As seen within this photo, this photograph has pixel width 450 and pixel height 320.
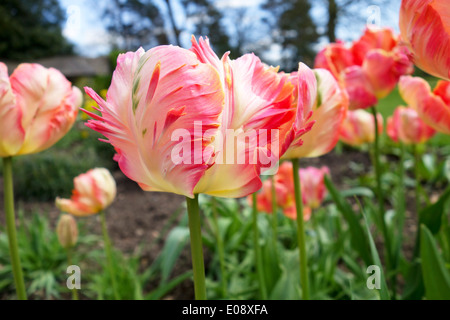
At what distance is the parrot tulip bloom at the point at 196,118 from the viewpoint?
0.27 metres

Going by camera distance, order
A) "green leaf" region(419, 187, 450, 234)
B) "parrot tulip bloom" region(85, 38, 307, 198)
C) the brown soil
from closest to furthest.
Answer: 1. "parrot tulip bloom" region(85, 38, 307, 198)
2. "green leaf" region(419, 187, 450, 234)
3. the brown soil

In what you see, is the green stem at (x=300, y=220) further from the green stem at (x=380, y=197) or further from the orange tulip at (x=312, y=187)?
the orange tulip at (x=312, y=187)

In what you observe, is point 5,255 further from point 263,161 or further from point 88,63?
point 88,63

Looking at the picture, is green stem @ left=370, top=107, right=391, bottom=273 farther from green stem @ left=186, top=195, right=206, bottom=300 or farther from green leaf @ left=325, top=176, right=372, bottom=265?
green stem @ left=186, top=195, right=206, bottom=300

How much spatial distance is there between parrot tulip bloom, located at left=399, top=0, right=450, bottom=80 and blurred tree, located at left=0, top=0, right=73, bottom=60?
1175 centimetres

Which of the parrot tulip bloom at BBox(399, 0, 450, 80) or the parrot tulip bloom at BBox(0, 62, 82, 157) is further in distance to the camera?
the parrot tulip bloom at BBox(0, 62, 82, 157)

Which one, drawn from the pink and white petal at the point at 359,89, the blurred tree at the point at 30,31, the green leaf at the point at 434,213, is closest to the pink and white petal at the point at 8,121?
the pink and white petal at the point at 359,89

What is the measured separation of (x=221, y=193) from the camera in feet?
1.02

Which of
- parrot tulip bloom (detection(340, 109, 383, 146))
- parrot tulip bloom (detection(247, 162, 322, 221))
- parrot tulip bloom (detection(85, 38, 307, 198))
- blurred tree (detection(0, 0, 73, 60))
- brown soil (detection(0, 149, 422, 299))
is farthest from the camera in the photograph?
blurred tree (detection(0, 0, 73, 60))

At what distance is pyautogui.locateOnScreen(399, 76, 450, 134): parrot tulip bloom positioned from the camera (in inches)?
21.2

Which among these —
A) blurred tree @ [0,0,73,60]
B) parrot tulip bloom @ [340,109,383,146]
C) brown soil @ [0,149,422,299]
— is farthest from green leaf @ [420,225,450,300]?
blurred tree @ [0,0,73,60]

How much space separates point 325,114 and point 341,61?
1.24 feet

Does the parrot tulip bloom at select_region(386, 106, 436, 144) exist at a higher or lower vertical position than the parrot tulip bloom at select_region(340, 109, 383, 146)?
lower
